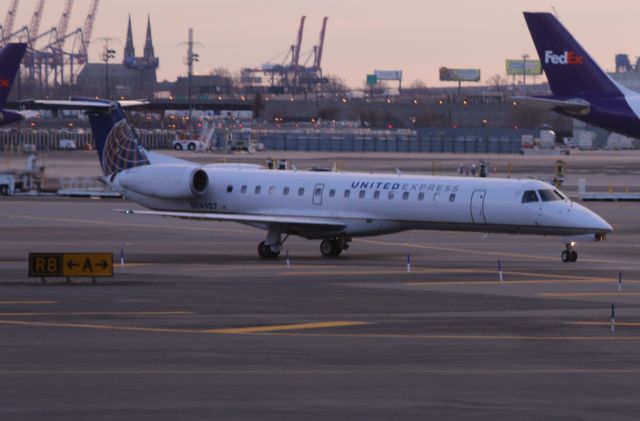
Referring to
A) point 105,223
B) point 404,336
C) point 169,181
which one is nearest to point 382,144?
point 105,223

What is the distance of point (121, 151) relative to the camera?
44281 mm

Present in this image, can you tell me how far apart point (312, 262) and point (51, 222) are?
58.1 ft

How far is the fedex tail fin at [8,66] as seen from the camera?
6203 centimetres

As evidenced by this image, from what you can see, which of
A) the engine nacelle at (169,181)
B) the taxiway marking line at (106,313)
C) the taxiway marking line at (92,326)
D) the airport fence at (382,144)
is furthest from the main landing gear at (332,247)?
the airport fence at (382,144)

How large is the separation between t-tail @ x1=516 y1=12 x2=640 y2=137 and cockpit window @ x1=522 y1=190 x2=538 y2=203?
27489 millimetres

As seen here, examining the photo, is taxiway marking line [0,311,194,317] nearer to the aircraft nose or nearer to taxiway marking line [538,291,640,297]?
taxiway marking line [538,291,640,297]

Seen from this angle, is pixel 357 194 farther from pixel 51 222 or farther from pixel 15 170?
pixel 15 170

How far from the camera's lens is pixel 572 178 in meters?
90.0

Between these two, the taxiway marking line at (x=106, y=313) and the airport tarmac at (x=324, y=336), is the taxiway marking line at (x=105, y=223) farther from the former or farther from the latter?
the taxiway marking line at (x=106, y=313)

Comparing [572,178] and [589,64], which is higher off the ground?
[589,64]

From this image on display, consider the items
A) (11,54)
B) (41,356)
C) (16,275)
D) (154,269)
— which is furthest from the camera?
(11,54)

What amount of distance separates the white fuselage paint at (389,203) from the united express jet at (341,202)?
26 mm

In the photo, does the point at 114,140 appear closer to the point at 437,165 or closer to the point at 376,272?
the point at 376,272

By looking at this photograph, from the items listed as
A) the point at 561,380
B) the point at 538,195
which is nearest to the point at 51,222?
the point at 538,195
